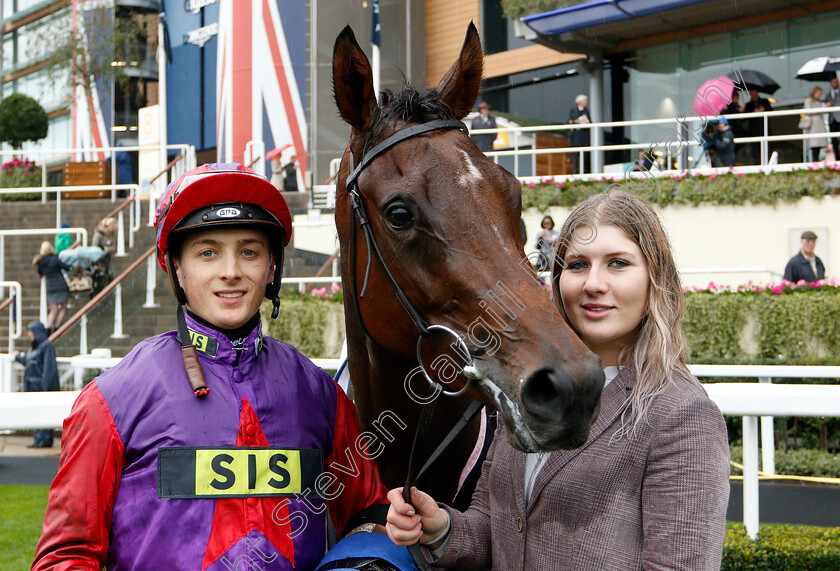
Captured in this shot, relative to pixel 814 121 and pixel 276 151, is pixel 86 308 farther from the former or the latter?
pixel 814 121

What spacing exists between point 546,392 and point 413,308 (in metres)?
0.41

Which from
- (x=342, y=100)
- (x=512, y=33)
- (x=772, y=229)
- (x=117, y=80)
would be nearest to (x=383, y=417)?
(x=342, y=100)

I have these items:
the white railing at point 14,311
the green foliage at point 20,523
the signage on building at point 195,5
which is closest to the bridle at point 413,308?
the green foliage at point 20,523

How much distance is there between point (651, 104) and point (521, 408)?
14.6m

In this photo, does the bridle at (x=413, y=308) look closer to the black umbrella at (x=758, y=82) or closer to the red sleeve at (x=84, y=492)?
the red sleeve at (x=84, y=492)

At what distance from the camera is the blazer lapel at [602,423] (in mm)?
1553

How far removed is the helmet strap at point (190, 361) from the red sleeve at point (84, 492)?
0.17 metres

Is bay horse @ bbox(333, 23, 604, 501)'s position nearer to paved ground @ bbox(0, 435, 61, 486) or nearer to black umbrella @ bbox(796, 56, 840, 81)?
paved ground @ bbox(0, 435, 61, 486)

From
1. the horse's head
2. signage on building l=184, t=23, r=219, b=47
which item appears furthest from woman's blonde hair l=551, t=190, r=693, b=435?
signage on building l=184, t=23, r=219, b=47

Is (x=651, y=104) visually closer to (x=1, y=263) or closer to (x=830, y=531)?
(x=1, y=263)

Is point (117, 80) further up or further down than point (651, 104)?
further up

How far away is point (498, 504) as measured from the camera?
5.51 ft

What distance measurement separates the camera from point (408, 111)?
182cm

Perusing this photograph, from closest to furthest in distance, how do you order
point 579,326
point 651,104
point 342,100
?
point 579,326, point 342,100, point 651,104
